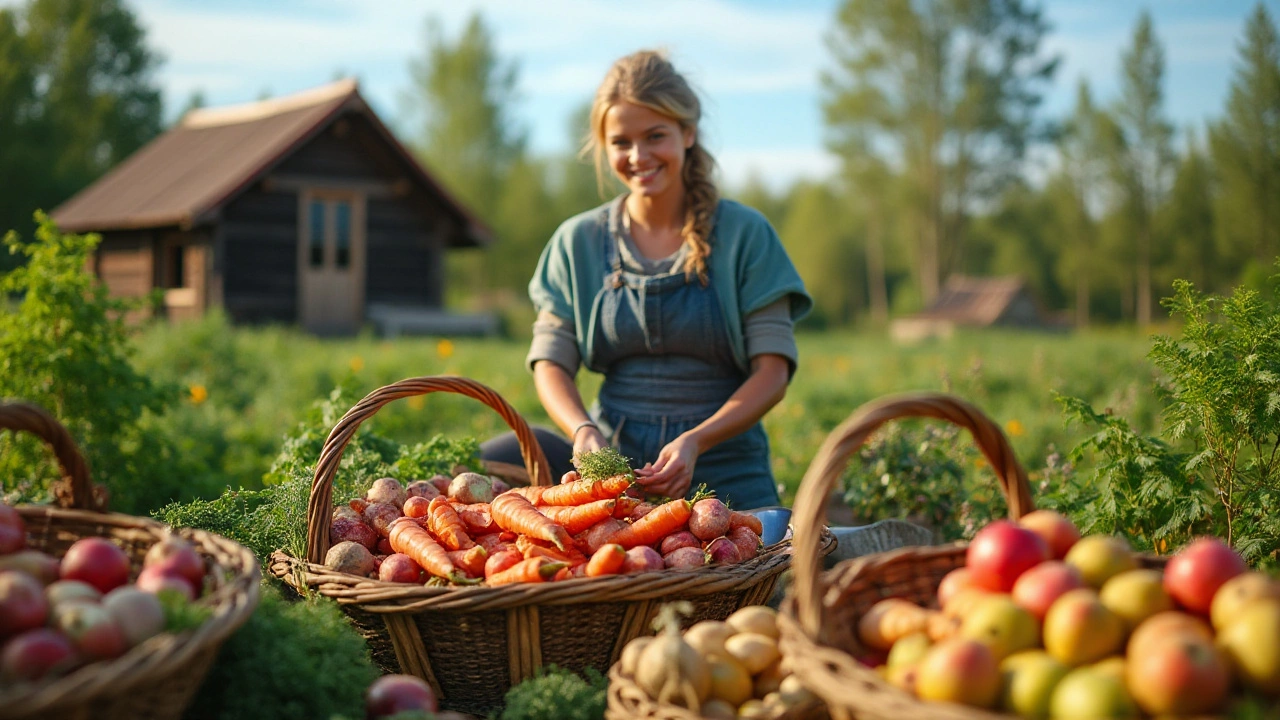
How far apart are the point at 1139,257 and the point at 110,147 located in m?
30.8

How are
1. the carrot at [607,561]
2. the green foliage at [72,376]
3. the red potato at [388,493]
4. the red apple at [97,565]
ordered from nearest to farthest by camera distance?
the red apple at [97,565] < the carrot at [607,561] < the red potato at [388,493] < the green foliage at [72,376]

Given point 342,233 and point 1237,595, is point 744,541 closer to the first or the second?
point 1237,595

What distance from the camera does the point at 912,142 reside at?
32312mm

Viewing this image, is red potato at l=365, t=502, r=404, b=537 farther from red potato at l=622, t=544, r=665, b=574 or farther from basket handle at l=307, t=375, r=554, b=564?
red potato at l=622, t=544, r=665, b=574

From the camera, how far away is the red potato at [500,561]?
8.33 feet

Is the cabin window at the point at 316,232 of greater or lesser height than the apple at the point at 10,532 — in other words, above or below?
above

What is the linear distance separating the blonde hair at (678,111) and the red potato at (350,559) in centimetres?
151

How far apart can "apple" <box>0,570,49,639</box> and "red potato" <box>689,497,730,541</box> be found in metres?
1.49

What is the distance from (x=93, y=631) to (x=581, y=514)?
130 cm

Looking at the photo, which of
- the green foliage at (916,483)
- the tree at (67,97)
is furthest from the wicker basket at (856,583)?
the tree at (67,97)

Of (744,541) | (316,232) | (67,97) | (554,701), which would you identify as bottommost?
(554,701)

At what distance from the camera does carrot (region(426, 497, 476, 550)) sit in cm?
270

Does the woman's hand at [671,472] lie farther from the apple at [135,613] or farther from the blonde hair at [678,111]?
the apple at [135,613]

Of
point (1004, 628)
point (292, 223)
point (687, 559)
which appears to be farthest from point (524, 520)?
point (292, 223)
